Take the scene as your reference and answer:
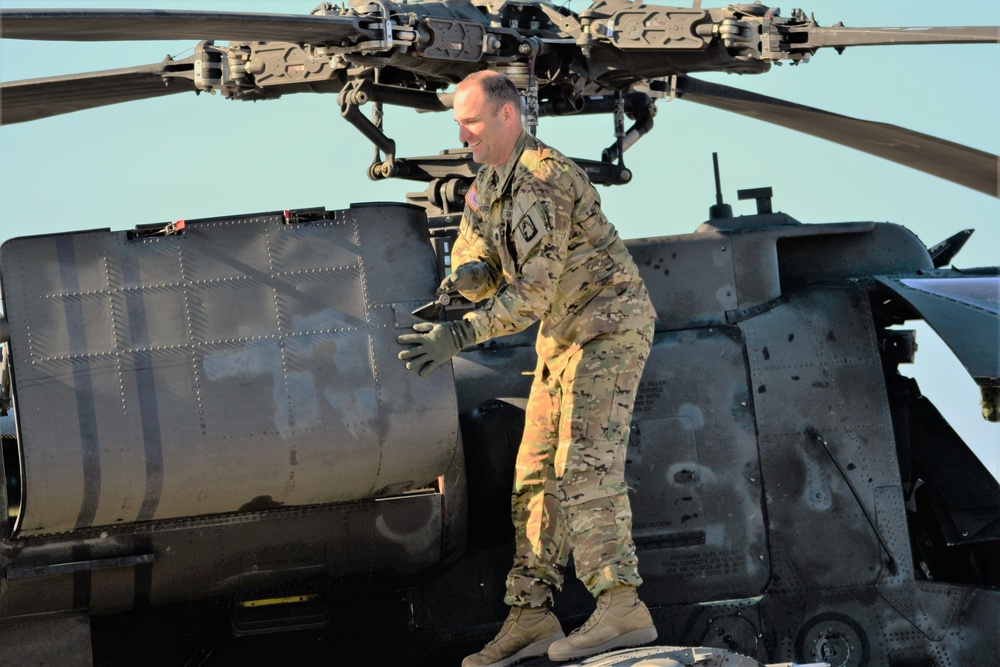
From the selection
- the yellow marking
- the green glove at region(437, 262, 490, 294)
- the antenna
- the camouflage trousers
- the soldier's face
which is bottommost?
the yellow marking

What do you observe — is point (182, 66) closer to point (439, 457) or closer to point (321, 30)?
point (321, 30)

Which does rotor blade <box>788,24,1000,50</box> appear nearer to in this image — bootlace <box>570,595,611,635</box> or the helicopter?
the helicopter

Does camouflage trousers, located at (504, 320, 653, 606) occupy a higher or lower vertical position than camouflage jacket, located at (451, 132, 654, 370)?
lower

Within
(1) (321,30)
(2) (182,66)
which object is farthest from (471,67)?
(2) (182,66)

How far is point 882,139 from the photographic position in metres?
7.02

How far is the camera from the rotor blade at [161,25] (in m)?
4.86

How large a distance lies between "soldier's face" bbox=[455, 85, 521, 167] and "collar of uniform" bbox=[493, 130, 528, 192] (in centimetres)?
2

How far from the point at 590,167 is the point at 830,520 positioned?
2389mm

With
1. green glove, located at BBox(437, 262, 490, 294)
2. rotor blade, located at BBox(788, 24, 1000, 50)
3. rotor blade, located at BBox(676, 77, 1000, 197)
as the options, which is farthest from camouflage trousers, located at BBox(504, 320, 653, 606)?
rotor blade, located at BBox(676, 77, 1000, 197)

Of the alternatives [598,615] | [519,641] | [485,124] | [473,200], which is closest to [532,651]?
[519,641]

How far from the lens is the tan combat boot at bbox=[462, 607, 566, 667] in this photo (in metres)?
5.75

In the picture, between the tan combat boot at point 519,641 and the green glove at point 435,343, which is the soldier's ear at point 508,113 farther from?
the tan combat boot at point 519,641

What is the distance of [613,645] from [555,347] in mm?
1241

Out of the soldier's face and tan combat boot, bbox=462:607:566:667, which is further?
tan combat boot, bbox=462:607:566:667
